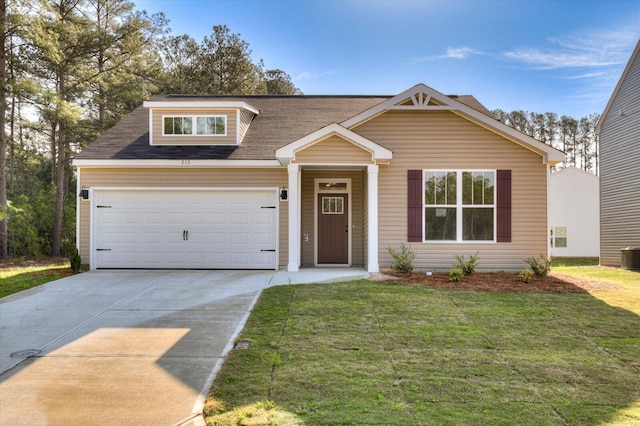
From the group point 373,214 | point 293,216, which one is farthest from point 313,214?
point 373,214

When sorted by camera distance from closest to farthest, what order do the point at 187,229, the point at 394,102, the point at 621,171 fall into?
the point at 394,102 < the point at 187,229 < the point at 621,171

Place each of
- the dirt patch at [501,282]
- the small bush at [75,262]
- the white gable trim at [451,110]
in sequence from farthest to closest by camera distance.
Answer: the small bush at [75,262] < the white gable trim at [451,110] < the dirt patch at [501,282]

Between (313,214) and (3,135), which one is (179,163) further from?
(3,135)

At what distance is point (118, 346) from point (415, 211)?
Result: 7.40 metres

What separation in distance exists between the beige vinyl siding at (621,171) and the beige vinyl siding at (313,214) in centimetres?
940

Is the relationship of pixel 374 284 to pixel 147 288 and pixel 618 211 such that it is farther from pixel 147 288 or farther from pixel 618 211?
pixel 618 211

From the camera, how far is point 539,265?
34.2 feet

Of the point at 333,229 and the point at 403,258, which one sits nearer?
the point at 403,258

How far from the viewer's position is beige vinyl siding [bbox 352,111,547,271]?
36.5ft

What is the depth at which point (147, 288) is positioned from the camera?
941 cm

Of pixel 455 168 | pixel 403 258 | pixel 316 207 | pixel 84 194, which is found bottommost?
pixel 403 258

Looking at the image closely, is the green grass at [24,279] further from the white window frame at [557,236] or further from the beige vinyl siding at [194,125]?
the white window frame at [557,236]

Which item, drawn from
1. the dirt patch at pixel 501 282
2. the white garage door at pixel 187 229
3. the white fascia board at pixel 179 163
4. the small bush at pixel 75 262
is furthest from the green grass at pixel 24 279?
the dirt patch at pixel 501 282

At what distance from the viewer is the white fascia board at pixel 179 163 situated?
11.7 meters
